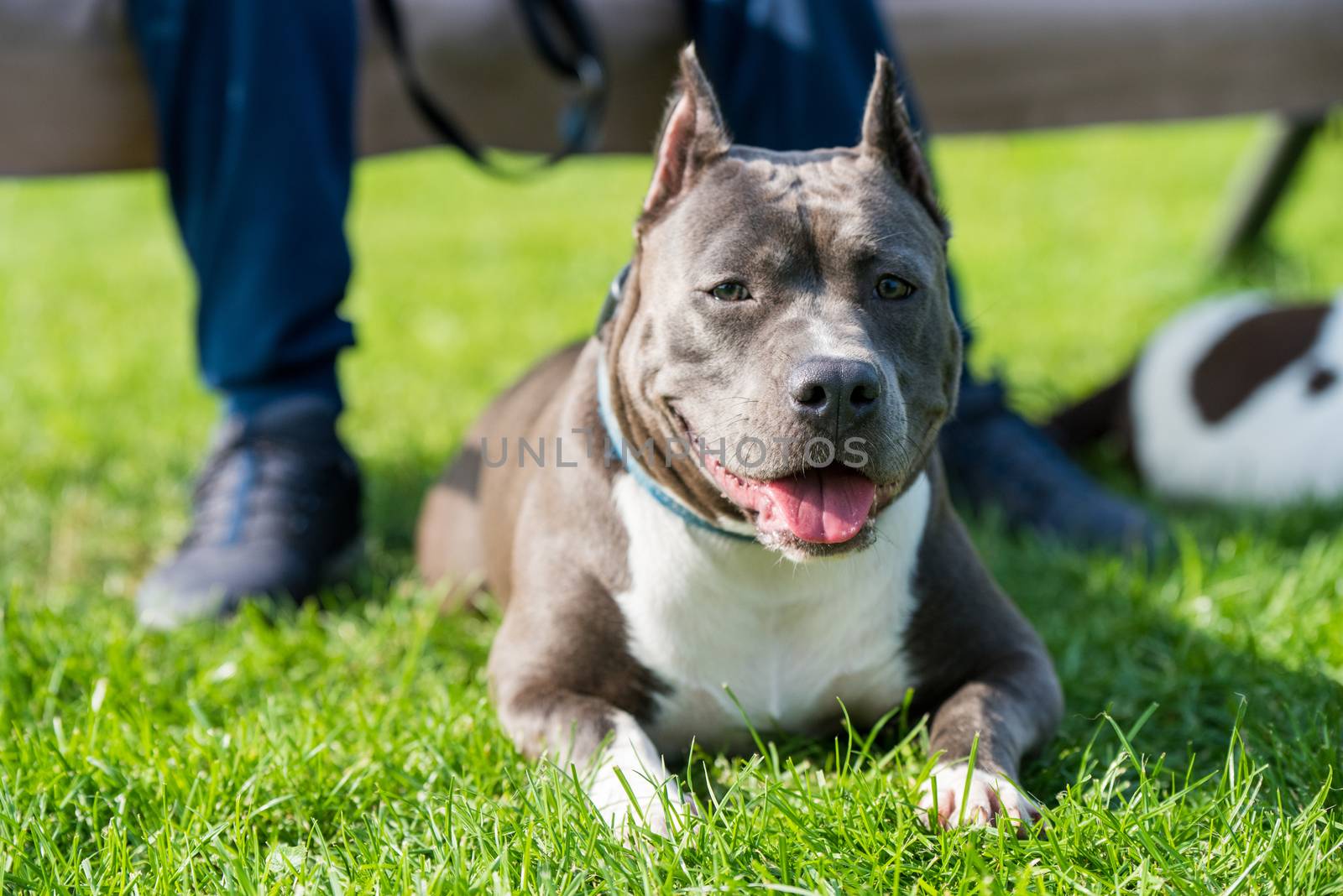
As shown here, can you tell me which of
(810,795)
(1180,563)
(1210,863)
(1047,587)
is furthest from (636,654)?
(1180,563)

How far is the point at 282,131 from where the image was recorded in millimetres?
2945

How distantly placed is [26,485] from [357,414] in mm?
983

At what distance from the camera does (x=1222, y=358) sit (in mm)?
3875

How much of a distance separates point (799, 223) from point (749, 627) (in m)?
0.60

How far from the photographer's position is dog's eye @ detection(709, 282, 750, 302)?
6.61 feet

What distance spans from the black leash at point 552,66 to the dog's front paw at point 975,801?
1.90 m

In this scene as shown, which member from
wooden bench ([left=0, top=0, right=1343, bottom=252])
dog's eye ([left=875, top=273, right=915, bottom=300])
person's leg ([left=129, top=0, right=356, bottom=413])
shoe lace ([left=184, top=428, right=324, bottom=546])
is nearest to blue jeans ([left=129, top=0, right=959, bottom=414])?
person's leg ([left=129, top=0, right=356, bottom=413])

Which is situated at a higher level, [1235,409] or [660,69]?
[660,69]

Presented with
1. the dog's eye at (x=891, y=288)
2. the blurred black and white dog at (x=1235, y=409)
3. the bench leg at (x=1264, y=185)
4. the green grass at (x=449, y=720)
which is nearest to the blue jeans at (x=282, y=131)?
the green grass at (x=449, y=720)

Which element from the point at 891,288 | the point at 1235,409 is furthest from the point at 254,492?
the point at 1235,409

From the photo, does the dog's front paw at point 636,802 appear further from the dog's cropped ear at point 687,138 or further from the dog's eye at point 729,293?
the dog's cropped ear at point 687,138

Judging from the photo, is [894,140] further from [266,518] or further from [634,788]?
[266,518]

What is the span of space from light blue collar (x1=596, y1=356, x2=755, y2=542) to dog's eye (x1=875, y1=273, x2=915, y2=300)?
0.40m

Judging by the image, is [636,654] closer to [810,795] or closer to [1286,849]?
[810,795]
